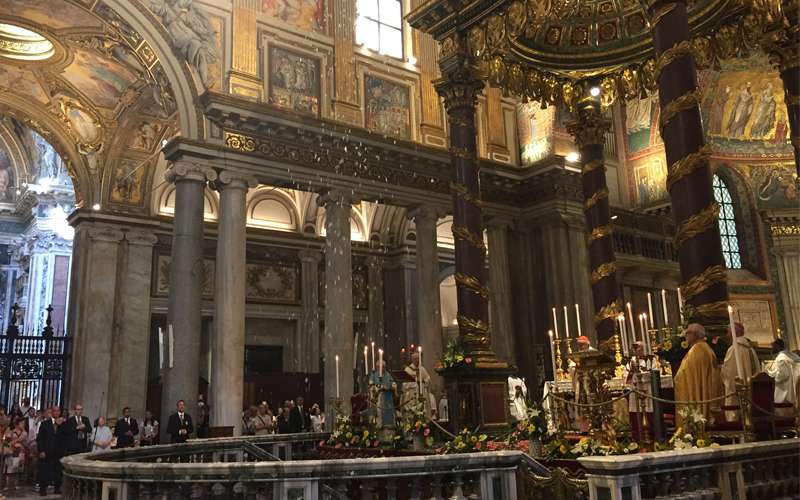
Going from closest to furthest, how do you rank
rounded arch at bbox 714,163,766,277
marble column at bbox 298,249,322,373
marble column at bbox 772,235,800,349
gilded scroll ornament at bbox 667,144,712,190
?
gilded scroll ornament at bbox 667,144,712,190 → marble column at bbox 298,249,322,373 → marble column at bbox 772,235,800,349 → rounded arch at bbox 714,163,766,277

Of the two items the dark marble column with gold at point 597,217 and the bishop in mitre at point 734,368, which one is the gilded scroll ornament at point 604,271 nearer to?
the dark marble column with gold at point 597,217

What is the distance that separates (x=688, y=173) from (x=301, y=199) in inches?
661

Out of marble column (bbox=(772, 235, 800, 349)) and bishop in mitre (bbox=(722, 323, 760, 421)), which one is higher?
marble column (bbox=(772, 235, 800, 349))

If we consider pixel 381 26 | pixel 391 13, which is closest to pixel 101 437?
pixel 381 26

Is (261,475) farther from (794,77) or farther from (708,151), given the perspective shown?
(794,77)

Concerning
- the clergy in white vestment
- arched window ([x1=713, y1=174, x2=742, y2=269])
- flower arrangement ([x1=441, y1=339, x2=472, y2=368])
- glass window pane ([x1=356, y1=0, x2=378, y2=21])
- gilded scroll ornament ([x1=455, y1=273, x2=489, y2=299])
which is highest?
glass window pane ([x1=356, y1=0, x2=378, y2=21])

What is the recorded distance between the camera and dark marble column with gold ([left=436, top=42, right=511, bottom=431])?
392 inches

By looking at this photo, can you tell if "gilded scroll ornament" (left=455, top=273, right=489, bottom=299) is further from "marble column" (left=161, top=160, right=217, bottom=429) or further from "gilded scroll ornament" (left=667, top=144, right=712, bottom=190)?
"marble column" (left=161, top=160, right=217, bottom=429)

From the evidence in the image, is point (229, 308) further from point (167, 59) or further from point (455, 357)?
point (455, 357)

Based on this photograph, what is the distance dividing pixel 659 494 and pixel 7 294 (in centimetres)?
2824

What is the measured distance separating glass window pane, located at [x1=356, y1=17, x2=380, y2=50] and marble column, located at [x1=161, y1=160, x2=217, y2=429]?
6277 millimetres

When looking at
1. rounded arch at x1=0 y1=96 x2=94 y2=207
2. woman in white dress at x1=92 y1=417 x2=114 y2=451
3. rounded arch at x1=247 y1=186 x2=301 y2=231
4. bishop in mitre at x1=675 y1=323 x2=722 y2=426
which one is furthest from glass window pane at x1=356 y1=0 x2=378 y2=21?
bishop in mitre at x1=675 y1=323 x2=722 y2=426

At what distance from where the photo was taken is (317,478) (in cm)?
462

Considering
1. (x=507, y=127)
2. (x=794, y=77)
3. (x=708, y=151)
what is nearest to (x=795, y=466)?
(x=708, y=151)
